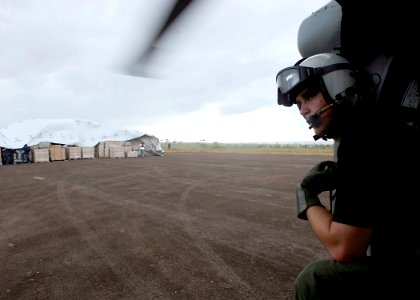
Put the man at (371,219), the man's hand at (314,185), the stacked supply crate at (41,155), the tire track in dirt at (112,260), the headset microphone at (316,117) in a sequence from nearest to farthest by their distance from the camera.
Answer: the man at (371,219)
the man's hand at (314,185)
the headset microphone at (316,117)
the tire track in dirt at (112,260)
the stacked supply crate at (41,155)

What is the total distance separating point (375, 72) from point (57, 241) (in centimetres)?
507

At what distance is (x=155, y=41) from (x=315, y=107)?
1.50 meters

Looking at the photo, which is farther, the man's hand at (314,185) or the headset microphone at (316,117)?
the headset microphone at (316,117)

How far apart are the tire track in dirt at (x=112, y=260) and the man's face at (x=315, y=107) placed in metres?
2.35

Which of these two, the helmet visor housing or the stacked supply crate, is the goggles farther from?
the stacked supply crate

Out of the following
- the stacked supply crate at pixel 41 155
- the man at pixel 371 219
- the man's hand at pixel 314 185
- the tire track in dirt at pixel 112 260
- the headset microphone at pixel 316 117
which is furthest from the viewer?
the stacked supply crate at pixel 41 155

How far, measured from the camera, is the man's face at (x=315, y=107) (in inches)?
74.6

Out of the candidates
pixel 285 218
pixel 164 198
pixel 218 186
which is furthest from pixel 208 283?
pixel 218 186

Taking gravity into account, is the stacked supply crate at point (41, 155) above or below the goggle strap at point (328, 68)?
below

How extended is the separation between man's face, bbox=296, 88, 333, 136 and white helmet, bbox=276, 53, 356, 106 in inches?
1.6

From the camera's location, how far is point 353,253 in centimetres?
142

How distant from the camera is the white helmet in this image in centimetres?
190

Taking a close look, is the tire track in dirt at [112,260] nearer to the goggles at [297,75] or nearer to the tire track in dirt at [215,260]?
the tire track in dirt at [215,260]

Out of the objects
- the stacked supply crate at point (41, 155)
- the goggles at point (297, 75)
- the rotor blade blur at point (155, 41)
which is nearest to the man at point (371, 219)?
the goggles at point (297, 75)
